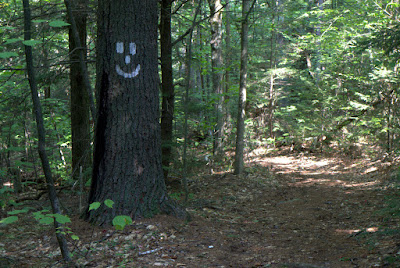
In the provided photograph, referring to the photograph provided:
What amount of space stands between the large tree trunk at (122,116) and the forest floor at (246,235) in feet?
1.37

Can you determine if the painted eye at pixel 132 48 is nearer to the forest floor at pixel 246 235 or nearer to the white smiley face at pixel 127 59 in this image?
the white smiley face at pixel 127 59

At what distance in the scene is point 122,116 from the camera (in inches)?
178

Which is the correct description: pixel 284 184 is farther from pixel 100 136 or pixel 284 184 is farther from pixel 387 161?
pixel 100 136

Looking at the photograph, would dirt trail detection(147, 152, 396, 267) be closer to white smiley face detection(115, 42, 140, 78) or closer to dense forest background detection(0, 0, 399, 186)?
dense forest background detection(0, 0, 399, 186)

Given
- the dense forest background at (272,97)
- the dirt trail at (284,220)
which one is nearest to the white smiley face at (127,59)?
the dirt trail at (284,220)

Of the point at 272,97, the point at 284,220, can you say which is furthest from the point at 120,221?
the point at 272,97

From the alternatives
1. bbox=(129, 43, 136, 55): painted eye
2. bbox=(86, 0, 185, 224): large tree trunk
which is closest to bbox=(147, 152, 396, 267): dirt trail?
bbox=(86, 0, 185, 224): large tree trunk

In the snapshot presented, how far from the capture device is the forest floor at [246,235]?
371cm

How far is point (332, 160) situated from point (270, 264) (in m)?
11.0

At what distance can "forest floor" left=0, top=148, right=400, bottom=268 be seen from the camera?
3707mm

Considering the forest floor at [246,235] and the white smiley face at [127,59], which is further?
the white smiley face at [127,59]

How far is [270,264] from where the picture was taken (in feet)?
12.3

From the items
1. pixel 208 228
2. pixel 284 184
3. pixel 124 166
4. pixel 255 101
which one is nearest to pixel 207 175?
pixel 284 184

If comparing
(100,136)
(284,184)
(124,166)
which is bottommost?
(284,184)
